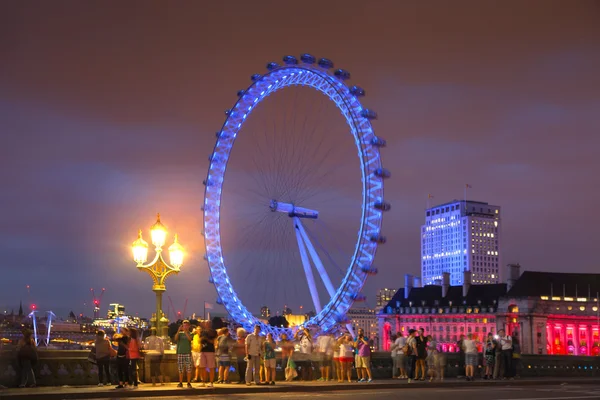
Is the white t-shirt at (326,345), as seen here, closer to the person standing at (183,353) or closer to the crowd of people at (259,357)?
the crowd of people at (259,357)

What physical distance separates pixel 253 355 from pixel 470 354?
949cm

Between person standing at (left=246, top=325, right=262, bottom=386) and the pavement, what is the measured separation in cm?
80

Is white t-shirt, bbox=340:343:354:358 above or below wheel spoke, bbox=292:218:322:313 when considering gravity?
below

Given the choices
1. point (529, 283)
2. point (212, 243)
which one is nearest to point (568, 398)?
point (212, 243)

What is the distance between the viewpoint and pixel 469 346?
34.0 metres

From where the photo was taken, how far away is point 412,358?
3206 cm

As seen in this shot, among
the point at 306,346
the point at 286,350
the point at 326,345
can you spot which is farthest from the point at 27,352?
the point at 306,346

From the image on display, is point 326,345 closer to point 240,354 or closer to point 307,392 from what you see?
point 240,354

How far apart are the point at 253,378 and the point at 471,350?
875 cm

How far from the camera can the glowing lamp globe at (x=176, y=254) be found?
33.7 metres

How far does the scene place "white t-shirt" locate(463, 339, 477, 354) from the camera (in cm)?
3388

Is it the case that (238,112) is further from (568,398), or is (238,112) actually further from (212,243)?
(568,398)

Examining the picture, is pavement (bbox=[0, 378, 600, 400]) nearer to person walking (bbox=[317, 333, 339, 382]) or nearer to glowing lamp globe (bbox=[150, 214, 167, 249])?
person walking (bbox=[317, 333, 339, 382])

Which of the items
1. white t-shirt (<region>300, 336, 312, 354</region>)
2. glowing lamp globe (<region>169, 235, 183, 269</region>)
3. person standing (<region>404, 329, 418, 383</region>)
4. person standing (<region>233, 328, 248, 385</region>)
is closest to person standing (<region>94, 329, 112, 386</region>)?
person standing (<region>233, 328, 248, 385</region>)
